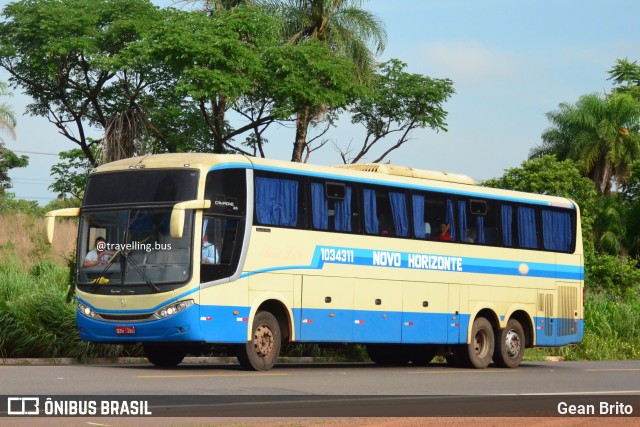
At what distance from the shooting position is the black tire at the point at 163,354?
21.2 metres

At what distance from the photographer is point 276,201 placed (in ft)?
67.6

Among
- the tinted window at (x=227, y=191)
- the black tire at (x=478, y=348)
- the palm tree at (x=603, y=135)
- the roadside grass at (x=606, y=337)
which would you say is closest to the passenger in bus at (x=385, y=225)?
the black tire at (x=478, y=348)

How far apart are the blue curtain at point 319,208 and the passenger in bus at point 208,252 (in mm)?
2355

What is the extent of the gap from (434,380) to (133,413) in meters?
8.09

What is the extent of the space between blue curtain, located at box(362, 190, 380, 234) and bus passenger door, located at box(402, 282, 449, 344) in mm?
1482

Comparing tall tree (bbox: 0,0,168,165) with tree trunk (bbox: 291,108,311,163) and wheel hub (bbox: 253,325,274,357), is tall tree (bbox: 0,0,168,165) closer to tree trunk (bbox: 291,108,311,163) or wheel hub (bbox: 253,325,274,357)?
tree trunk (bbox: 291,108,311,163)

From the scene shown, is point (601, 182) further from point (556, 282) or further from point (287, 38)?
Result: point (556, 282)

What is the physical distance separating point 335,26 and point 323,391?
3234 centimetres

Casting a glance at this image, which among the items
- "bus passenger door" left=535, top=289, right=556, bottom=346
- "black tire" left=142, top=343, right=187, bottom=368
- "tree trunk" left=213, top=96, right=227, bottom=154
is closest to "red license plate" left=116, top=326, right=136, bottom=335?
"black tire" left=142, top=343, right=187, bottom=368

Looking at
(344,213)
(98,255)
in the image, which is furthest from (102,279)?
(344,213)

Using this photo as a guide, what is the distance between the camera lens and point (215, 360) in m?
24.4

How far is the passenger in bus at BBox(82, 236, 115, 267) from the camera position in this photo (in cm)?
1984

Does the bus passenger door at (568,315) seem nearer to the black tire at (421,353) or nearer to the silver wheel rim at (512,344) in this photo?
the silver wheel rim at (512,344)

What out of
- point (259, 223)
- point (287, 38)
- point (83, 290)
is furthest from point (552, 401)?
point (287, 38)
